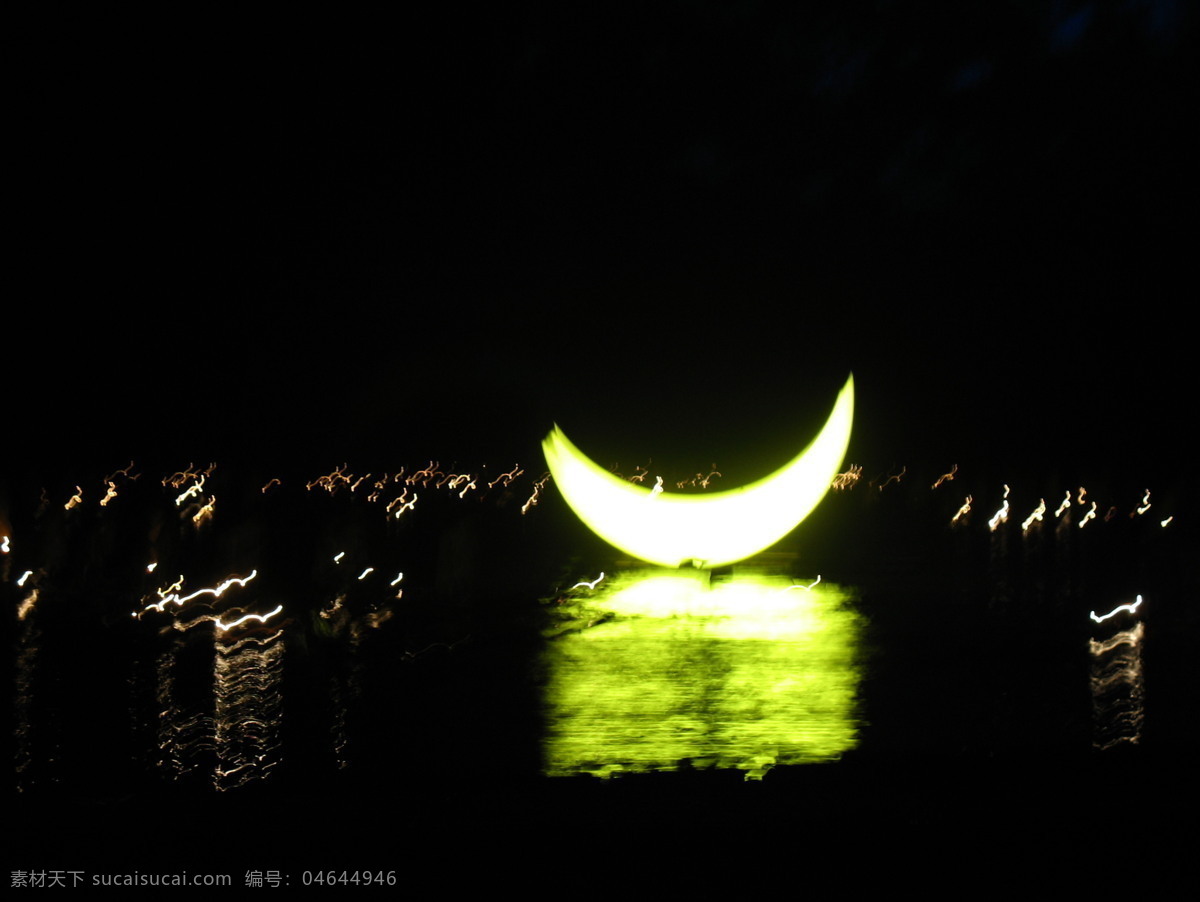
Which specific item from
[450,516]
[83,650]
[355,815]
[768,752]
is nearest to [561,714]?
[768,752]

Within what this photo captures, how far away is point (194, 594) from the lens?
10.6m

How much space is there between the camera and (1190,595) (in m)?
10.4

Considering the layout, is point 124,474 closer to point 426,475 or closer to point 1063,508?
point 426,475

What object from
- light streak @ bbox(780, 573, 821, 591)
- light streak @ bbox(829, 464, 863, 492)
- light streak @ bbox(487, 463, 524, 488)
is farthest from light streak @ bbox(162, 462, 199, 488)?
light streak @ bbox(780, 573, 821, 591)

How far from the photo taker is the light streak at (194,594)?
1027 cm

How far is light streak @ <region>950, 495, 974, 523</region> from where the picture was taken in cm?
2153

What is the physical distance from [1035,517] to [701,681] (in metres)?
14.0

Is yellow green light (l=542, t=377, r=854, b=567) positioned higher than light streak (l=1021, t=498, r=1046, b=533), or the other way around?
light streak (l=1021, t=498, r=1046, b=533)

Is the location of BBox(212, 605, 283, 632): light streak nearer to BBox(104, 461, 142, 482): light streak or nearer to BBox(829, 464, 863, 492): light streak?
BBox(104, 461, 142, 482): light streak

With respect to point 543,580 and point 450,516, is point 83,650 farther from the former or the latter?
point 450,516

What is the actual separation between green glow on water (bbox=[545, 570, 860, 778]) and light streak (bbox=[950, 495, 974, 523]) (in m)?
10.0

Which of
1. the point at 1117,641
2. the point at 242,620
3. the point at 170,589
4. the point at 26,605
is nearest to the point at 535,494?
the point at 170,589

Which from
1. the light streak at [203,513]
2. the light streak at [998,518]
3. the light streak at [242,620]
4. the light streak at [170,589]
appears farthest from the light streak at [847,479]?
the light streak at [242,620]

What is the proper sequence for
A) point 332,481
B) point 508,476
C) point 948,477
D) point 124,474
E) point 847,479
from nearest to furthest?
point 124,474, point 332,481, point 948,477, point 847,479, point 508,476
